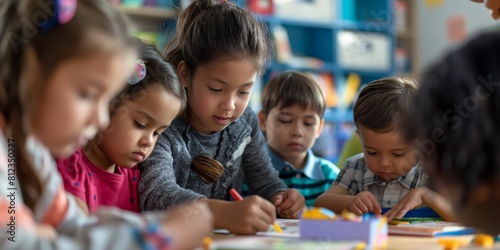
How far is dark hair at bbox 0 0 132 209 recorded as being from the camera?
834 millimetres

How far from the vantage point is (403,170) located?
1.74m

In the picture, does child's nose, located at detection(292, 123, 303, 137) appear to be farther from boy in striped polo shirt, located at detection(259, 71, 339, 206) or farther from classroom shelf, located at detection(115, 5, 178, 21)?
classroom shelf, located at detection(115, 5, 178, 21)

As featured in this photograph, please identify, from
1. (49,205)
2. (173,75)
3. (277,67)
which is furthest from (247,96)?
(277,67)

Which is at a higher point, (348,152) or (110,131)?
(110,131)

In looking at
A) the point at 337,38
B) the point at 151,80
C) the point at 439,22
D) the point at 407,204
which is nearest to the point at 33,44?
the point at 151,80

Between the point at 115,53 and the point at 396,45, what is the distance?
510 cm

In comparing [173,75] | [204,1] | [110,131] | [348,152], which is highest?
[204,1]

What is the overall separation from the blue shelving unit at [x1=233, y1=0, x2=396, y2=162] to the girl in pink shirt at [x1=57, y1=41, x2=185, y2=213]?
3.50m

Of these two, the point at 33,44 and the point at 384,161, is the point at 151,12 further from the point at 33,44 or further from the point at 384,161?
the point at 33,44

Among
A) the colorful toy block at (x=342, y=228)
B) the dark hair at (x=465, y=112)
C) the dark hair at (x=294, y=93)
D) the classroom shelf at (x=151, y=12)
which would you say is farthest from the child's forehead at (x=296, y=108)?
the classroom shelf at (x=151, y=12)

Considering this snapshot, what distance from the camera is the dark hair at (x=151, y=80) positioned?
4.63 ft

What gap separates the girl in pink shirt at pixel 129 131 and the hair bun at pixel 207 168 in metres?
0.23

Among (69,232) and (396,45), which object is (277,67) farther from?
(69,232)

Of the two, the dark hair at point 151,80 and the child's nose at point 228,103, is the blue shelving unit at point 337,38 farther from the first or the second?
the dark hair at point 151,80
